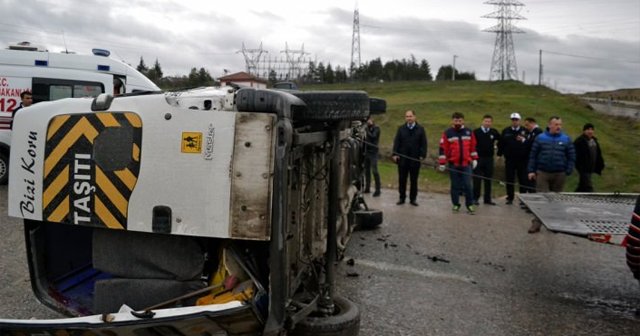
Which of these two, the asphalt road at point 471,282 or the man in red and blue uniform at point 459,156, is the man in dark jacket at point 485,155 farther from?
the asphalt road at point 471,282

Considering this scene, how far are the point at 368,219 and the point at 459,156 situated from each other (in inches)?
108

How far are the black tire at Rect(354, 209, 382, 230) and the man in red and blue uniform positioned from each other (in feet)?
7.15

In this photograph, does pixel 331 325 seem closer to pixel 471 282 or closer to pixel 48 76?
pixel 471 282

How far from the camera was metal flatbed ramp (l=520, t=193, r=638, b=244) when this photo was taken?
224 inches

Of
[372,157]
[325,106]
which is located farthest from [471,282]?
[372,157]

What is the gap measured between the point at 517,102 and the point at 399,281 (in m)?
27.5

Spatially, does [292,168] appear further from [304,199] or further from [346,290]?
[346,290]

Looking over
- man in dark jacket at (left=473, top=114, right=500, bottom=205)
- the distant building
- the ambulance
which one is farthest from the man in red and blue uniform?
the ambulance

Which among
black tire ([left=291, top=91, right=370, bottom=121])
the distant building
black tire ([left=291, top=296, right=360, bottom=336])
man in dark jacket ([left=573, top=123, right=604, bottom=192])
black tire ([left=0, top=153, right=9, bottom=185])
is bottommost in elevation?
black tire ([left=291, top=296, right=360, bottom=336])

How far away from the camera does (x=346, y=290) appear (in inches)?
228

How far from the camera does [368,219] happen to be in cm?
858

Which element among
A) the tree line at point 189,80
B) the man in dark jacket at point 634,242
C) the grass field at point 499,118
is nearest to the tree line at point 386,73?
the grass field at point 499,118

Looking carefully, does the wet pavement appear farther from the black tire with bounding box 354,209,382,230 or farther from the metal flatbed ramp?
the metal flatbed ramp

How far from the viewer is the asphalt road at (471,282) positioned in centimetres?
510
